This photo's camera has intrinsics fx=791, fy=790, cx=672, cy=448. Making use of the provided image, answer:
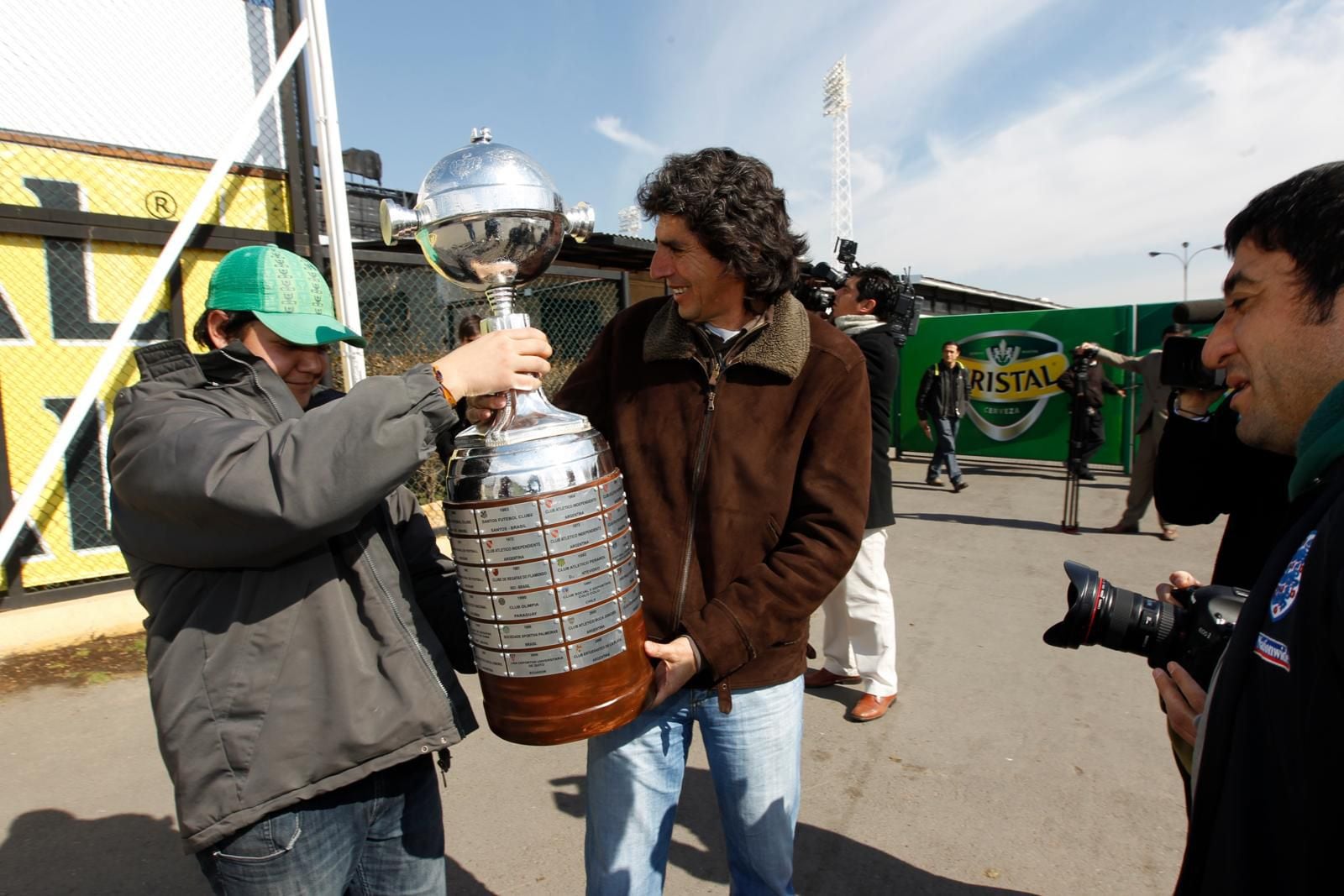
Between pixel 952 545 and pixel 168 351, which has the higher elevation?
pixel 168 351

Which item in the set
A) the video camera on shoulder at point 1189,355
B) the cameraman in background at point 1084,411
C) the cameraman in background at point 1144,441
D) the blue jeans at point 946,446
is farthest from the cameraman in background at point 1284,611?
the blue jeans at point 946,446

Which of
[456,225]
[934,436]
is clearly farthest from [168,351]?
[934,436]

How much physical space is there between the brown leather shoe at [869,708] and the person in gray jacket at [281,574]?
2630mm

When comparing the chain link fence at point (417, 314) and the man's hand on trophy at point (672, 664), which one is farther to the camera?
the chain link fence at point (417, 314)

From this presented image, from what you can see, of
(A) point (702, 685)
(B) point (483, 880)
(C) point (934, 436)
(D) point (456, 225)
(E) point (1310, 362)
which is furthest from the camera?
(C) point (934, 436)

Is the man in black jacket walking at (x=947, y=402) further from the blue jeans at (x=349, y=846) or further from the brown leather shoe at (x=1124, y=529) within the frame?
the blue jeans at (x=349, y=846)

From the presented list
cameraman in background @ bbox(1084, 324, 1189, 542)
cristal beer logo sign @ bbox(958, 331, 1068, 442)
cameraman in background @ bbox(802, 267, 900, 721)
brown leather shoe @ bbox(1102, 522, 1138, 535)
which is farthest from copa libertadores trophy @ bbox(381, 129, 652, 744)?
cristal beer logo sign @ bbox(958, 331, 1068, 442)

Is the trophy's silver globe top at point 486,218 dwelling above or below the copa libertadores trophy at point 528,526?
above

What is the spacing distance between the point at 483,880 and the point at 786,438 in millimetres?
1973

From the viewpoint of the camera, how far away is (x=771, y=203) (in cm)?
175

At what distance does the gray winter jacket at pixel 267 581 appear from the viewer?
3.91ft

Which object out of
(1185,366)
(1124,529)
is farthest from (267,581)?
(1124,529)

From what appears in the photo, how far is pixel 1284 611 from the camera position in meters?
0.90

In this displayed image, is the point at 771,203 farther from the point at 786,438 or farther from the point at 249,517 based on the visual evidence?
the point at 249,517
